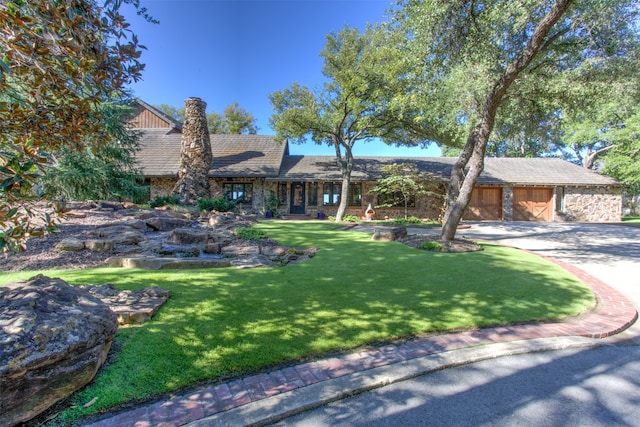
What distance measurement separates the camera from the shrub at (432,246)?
359 inches

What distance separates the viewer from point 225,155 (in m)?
23.3

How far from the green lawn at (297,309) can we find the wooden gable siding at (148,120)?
2392 cm

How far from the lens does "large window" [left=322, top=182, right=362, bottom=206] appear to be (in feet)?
72.7

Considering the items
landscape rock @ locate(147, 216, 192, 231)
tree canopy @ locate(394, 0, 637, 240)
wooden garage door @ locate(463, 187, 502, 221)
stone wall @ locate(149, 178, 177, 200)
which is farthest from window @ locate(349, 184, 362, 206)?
landscape rock @ locate(147, 216, 192, 231)

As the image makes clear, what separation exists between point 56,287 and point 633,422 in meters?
4.92

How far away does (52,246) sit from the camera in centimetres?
672

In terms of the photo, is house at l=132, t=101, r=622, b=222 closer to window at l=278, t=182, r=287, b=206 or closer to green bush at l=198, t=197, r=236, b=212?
window at l=278, t=182, r=287, b=206

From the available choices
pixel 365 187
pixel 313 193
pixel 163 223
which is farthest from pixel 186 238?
pixel 365 187

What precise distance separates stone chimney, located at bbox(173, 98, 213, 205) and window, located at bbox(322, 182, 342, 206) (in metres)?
7.74

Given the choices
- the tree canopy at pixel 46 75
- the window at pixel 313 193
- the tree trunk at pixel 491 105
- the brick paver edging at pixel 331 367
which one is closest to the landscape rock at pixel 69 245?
the tree canopy at pixel 46 75

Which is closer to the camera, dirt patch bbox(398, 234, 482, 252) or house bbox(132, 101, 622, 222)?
dirt patch bbox(398, 234, 482, 252)

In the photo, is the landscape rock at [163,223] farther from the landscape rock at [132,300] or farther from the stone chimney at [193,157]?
the stone chimney at [193,157]

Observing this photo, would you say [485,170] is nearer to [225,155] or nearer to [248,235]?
[225,155]

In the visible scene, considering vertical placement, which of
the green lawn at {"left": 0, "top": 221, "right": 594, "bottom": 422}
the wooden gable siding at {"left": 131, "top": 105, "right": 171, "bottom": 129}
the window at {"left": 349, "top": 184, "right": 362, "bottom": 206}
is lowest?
the green lawn at {"left": 0, "top": 221, "right": 594, "bottom": 422}
